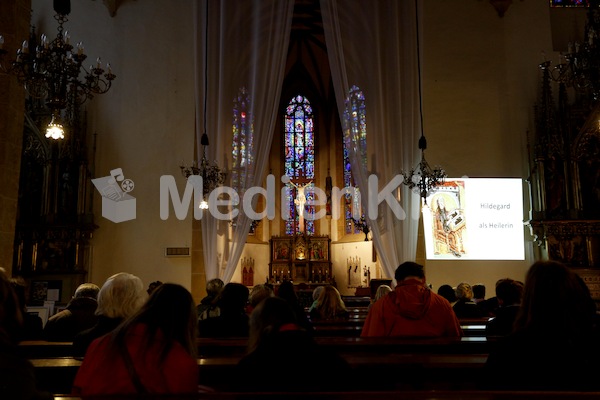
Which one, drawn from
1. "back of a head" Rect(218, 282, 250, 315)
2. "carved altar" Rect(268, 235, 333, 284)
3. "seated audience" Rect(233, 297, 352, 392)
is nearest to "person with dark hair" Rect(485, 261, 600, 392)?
"seated audience" Rect(233, 297, 352, 392)

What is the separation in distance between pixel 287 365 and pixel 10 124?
476cm

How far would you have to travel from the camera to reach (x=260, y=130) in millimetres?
8547

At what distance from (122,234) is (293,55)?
10.1m

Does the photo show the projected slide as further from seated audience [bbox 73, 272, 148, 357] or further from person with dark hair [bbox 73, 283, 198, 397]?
person with dark hair [bbox 73, 283, 198, 397]

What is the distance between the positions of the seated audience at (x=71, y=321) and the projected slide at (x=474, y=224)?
717cm

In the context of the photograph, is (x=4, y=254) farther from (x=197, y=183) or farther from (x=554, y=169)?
(x=554, y=169)

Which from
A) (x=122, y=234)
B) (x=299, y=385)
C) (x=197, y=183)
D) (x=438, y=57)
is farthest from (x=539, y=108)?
(x=299, y=385)

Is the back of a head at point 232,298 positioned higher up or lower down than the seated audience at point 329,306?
higher up

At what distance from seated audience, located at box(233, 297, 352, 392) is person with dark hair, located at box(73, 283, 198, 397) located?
7.9 inches

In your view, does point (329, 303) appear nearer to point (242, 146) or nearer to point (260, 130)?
point (260, 130)

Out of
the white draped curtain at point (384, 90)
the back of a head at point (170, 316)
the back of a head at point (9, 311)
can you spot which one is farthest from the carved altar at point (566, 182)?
the back of a head at point (9, 311)

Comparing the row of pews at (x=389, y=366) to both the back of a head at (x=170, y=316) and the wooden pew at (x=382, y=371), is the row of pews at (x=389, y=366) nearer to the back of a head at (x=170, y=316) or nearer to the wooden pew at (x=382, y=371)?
the wooden pew at (x=382, y=371)

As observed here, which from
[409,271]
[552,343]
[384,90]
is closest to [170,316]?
[552,343]

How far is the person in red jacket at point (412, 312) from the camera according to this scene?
3.56 meters
